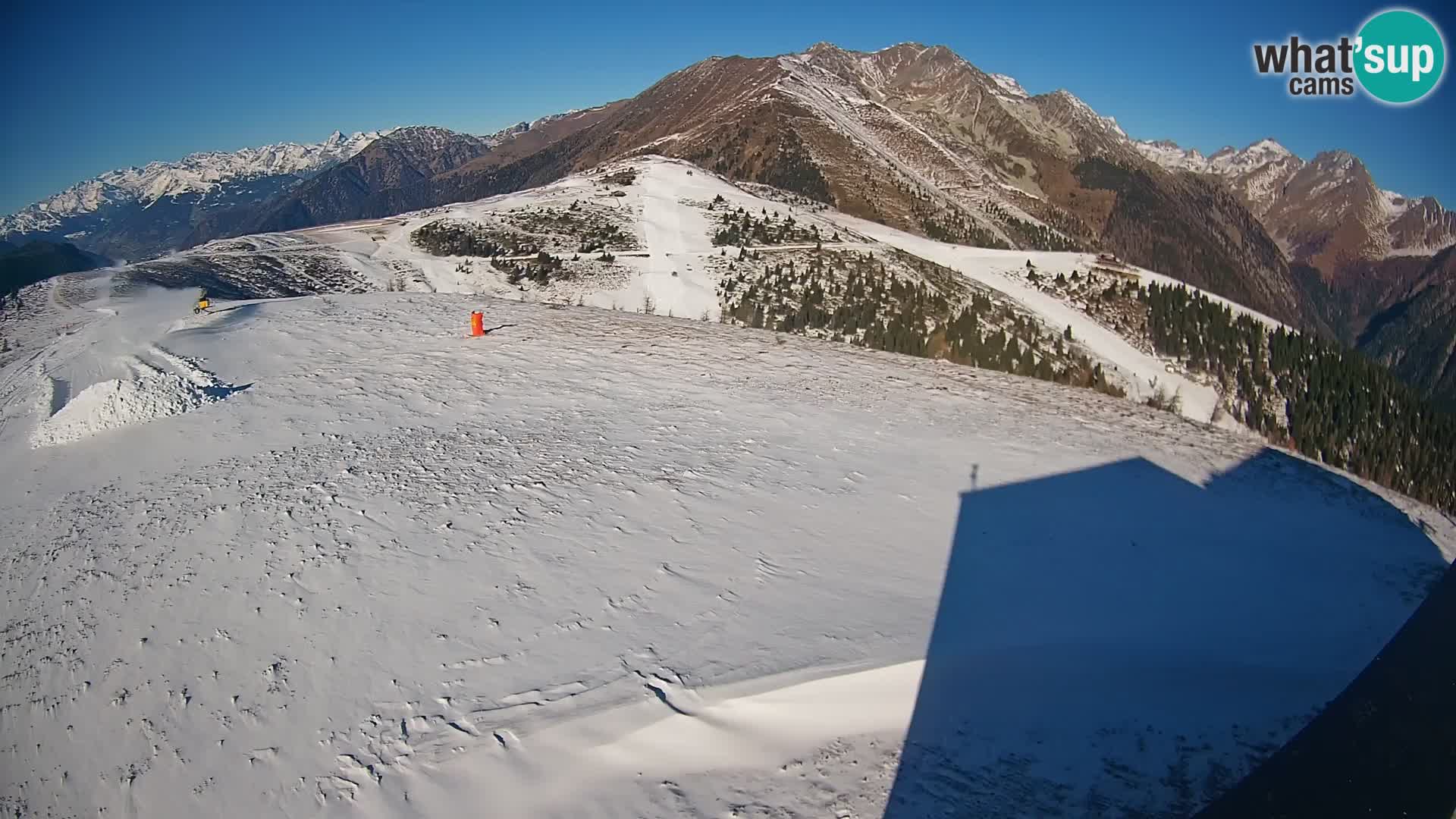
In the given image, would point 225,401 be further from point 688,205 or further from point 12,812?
point 688,205

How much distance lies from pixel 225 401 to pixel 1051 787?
15.4 m

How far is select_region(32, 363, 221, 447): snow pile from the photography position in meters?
12.3

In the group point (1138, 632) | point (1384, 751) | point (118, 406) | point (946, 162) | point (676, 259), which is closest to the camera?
point (1384, 751)

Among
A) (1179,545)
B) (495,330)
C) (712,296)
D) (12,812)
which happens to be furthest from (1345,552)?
(712,296)

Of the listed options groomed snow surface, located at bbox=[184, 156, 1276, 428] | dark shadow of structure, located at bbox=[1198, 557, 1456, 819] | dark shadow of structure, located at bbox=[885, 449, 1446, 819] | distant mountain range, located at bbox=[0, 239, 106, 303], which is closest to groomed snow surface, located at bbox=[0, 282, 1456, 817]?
dark shadow of structure, located at bbox=[885, 449, 1446, 819]

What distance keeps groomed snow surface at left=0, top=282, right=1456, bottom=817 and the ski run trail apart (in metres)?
0.05

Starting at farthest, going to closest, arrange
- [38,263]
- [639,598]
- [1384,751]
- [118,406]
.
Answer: [38,263] → [118,406] → [639,598] → [1384,751]

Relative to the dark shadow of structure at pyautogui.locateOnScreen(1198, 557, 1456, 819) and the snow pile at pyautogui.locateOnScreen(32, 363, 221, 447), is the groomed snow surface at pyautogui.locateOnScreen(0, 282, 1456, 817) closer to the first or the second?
the snow pile at pyautogui.locateOnScreen(32, 363, 221, 447)

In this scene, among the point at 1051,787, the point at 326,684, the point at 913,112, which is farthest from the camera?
the point at 913,112

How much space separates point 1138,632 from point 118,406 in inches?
676

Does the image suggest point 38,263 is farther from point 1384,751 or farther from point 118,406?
point 1384,751

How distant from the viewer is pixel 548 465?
11578 mm

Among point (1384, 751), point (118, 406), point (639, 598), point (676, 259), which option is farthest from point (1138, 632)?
point (676, 259)

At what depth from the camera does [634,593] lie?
840 cm
